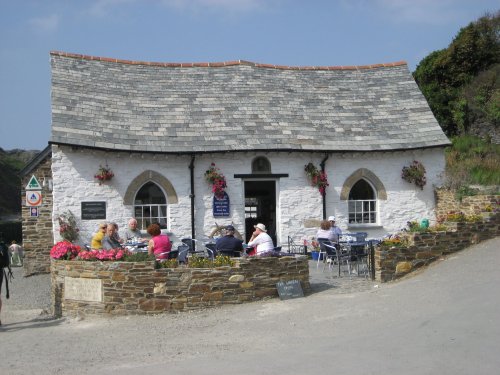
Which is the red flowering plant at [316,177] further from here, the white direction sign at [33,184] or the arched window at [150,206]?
the white direction sign at [33,184]

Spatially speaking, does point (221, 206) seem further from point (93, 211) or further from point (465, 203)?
point (465, 203)

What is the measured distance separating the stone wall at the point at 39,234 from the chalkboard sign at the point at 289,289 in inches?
346

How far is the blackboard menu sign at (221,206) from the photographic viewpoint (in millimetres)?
16906

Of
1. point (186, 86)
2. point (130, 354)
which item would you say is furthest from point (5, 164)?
point (130, 354)

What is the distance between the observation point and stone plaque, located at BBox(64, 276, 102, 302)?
35.7 ft

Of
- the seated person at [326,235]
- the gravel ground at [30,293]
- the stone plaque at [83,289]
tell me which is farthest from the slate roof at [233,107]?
the stone plaque at [83,289]

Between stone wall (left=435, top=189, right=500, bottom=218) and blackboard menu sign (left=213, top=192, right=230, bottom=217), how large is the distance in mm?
6379

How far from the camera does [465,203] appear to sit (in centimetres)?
1547

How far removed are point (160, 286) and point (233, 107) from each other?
348 inches

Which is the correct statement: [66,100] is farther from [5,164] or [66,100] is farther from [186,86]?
[5,164]

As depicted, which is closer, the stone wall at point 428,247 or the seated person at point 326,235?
the stone wall at point 428,247

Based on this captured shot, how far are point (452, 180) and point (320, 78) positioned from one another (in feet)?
18.8

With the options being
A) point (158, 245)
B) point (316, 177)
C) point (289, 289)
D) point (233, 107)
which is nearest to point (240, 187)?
point (316, 177)

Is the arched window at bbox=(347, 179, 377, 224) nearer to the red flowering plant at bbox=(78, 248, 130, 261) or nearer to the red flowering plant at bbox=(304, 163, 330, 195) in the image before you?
the red flowering plant at bbox=(304, 163, 330, 195)
